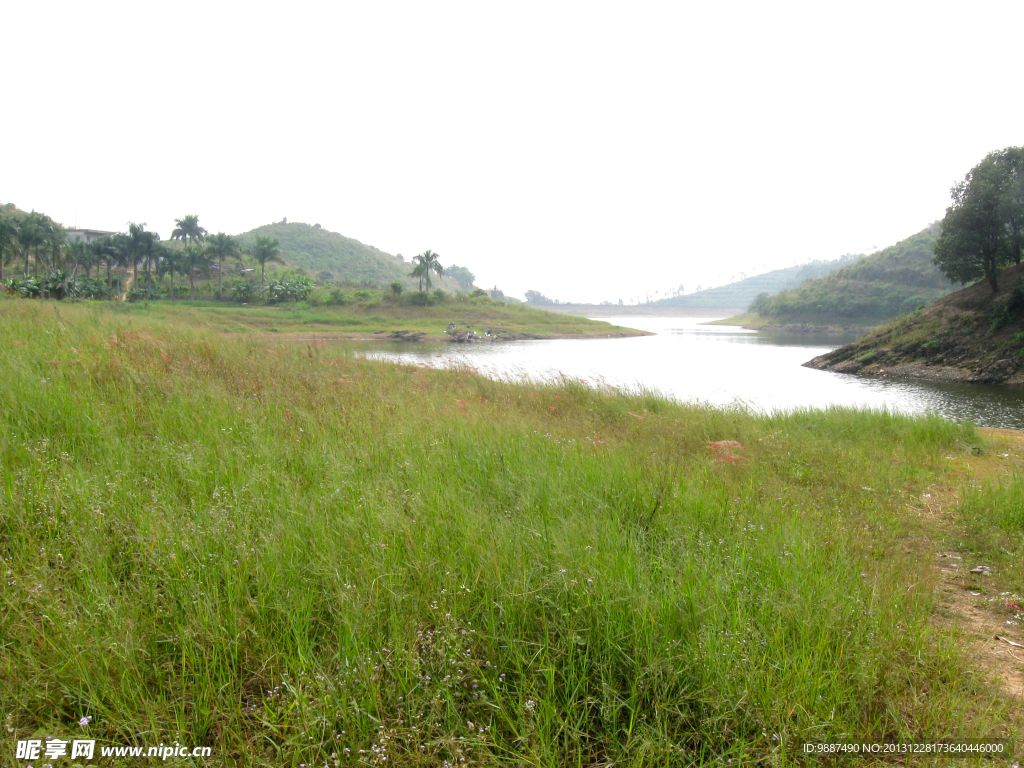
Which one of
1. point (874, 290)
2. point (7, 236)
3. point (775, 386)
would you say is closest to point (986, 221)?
point (775, 386)

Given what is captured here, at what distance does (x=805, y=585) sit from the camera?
8.41 ft

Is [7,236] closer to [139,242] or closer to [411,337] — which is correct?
[139,242]

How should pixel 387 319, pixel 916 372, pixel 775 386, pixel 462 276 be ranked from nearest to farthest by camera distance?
pixel 775 386 < pixel 916 372 < pixel 387 319 < pixel 462 276

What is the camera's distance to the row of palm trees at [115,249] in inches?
2140

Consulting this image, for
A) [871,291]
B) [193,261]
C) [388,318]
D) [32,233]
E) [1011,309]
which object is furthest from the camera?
[871,291]

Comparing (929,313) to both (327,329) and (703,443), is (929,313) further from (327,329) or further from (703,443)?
(327,329)

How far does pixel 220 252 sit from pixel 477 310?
1343 inches

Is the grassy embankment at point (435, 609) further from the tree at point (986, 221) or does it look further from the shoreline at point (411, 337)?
the shoreline at point (411, 337)

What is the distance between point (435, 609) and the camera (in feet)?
7.23

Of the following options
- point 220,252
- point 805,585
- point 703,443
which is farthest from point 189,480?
point 220,252

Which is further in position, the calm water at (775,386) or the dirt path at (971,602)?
the calm water at (775,386)

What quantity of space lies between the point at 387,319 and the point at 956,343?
50.6 metres

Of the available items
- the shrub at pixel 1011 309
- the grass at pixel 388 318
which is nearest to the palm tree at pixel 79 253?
the grass at pixel 388 318

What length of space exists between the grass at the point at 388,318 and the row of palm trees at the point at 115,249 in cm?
1171
